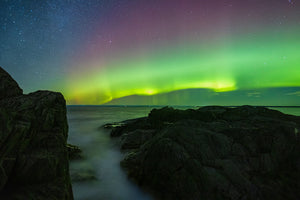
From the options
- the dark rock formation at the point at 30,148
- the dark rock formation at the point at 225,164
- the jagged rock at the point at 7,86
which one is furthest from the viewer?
the dark rock formation at the point at 225,164

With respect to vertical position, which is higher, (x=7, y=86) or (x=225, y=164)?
(x=7, y=86)

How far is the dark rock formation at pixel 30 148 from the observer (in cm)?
345

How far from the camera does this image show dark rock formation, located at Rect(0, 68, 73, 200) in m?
3.45

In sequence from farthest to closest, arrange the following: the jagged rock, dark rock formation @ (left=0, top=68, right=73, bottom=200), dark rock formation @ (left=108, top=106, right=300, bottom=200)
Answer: dark rock formation @ (left=108, top=106, right=300, bottom=200), the jagged rock, dark rock formation @ (left=0, top=68, right=73, bottom=200)

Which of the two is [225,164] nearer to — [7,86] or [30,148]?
[30,148]

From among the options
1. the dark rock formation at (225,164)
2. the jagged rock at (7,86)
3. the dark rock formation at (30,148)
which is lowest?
the dark rock formation at (225,164)

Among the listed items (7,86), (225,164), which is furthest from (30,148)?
(225,164)

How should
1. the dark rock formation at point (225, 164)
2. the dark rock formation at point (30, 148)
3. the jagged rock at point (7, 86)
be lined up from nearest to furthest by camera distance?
the dark rock formation at point (30, 148), the jagged rock at point (7, 86), the dark rock formation at point (225, 164)

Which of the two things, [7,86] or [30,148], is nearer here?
[30,148]

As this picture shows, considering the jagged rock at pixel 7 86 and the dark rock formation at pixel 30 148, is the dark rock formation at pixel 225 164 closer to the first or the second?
the dark rock formation at pixel 30 148

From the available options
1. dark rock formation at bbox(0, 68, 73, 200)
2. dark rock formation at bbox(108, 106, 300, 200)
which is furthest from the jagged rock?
dark rock formation at bbox(108, 106, 300, 200)

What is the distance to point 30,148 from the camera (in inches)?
162

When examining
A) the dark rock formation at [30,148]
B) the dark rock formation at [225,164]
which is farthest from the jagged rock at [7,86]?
the dark rock formation at [225,164]

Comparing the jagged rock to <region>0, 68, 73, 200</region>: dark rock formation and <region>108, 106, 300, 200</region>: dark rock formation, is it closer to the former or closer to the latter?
<region>0, 68, 73, 200</region>: dark rock formation
